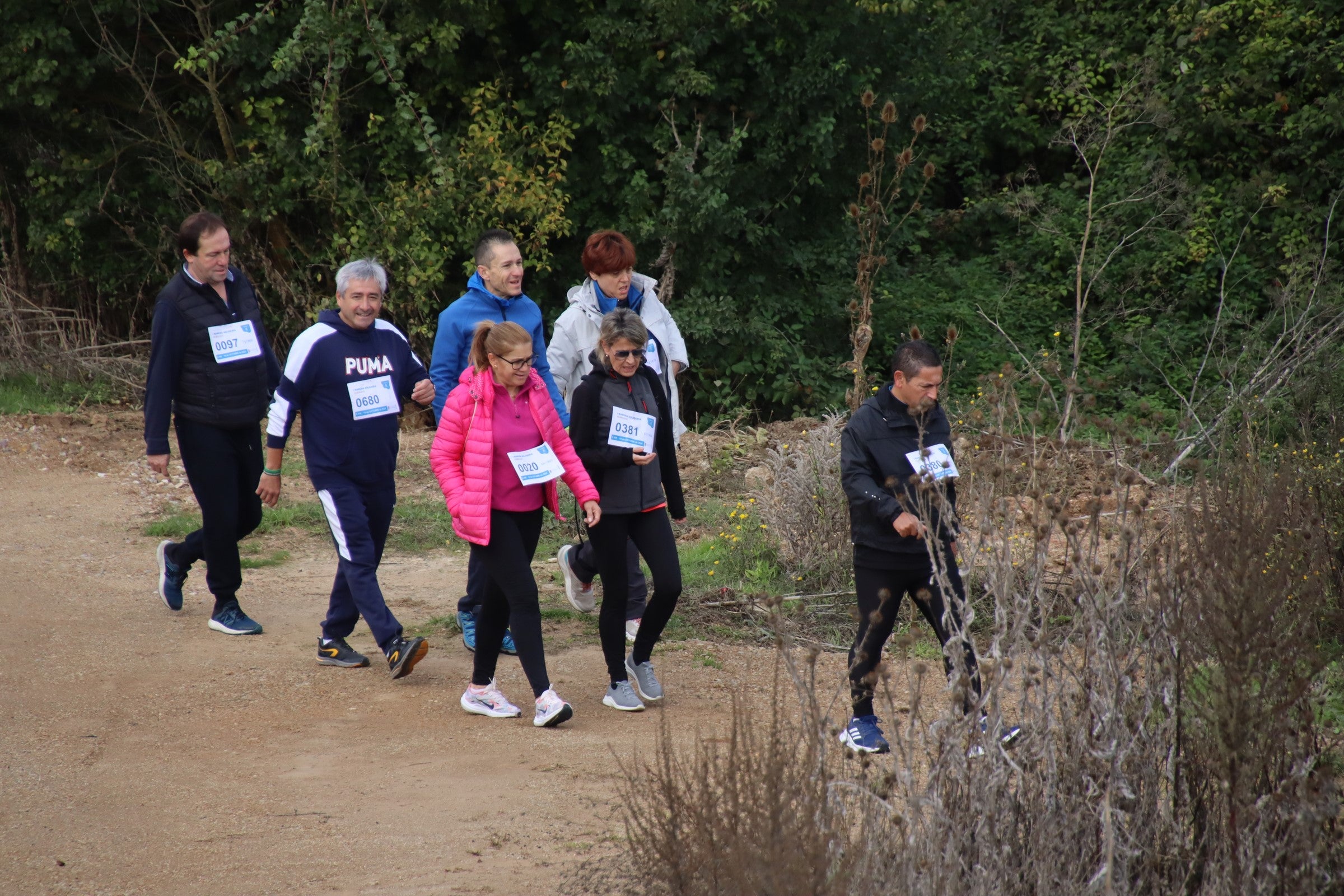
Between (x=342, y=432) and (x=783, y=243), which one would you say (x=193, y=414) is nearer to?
(x=342, y=432)

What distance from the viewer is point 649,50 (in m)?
12.8

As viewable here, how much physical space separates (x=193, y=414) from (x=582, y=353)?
182cm

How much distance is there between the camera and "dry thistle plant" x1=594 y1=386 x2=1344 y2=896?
2967mm

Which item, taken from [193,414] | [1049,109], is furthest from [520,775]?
[1049,109]

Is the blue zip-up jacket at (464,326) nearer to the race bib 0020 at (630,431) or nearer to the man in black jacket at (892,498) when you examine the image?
the race bib 0020 at (630,431)

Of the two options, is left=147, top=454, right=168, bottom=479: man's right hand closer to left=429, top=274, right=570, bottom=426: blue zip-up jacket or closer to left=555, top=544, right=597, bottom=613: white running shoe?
left=429, top=274, right=570, bottom=426: blue zip-up jacket

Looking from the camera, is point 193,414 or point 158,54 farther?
point 158,54

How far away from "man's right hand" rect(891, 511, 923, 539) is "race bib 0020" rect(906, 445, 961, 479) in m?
0.16

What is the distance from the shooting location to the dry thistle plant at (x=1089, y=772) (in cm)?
297

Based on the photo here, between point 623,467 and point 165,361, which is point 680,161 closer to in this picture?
point 165,361

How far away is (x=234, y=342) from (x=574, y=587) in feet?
6.83

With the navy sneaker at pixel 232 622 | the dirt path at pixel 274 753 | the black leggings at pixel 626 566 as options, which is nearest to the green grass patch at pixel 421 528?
the dirt path at pixel 274 753

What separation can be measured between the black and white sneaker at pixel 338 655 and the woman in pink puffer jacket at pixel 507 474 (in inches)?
37.6

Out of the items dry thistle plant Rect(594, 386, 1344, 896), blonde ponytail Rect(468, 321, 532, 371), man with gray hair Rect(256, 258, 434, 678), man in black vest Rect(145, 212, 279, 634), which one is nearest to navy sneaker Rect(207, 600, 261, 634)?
man in black vest Rect(145, 212, 279, 634)
